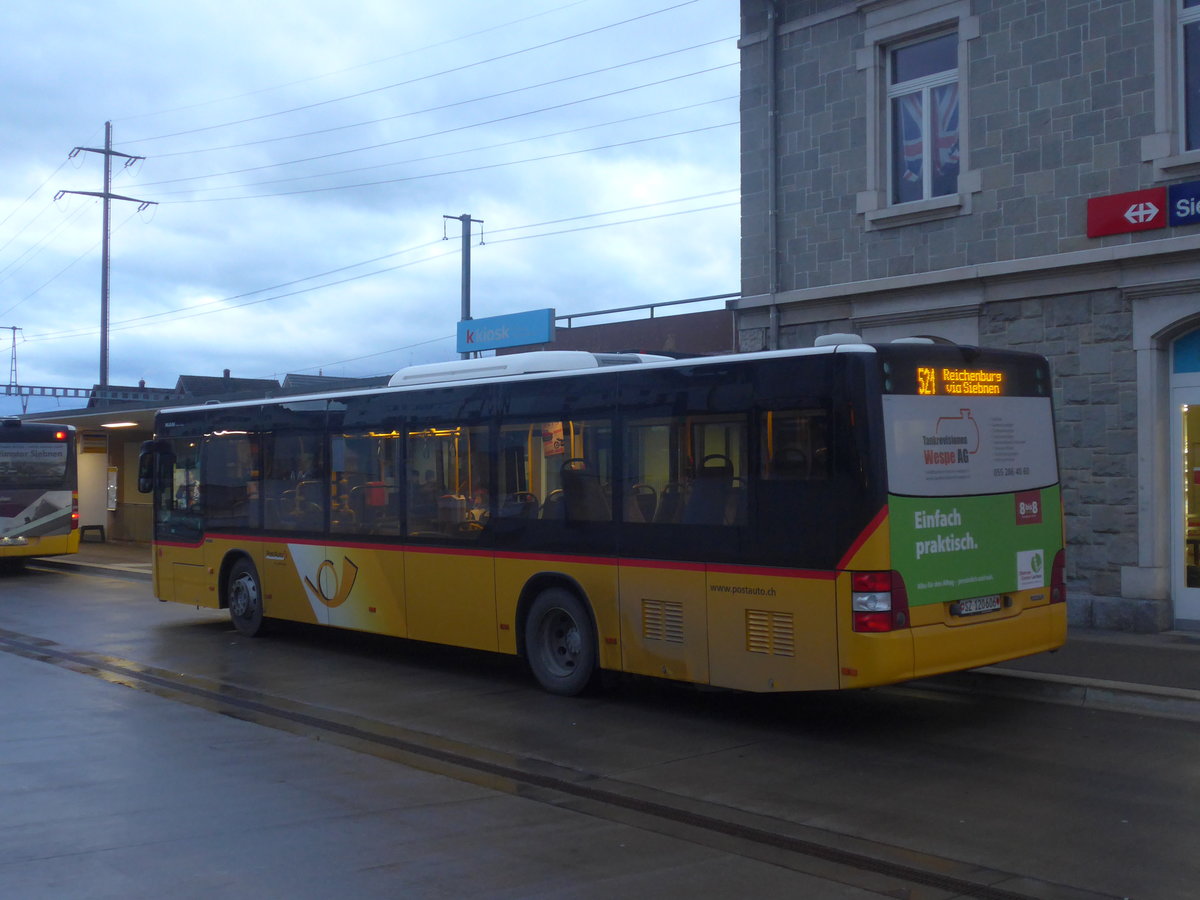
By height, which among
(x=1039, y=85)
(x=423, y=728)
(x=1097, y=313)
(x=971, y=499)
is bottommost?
(x=423, y=728)

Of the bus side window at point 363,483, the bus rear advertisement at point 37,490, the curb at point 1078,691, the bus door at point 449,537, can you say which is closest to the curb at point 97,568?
the bus rear advertisement at point 37,490

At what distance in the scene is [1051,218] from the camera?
541 inches

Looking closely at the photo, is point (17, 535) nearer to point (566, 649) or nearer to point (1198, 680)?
point (566, 649)

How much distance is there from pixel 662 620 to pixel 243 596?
6959 mm

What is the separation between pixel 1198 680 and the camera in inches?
396

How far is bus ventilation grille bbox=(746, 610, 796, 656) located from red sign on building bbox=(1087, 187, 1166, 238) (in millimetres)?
7118

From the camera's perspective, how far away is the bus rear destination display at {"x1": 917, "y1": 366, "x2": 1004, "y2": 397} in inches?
342

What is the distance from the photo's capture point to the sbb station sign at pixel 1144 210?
12.6 meters

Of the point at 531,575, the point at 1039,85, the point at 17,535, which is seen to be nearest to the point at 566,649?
the point at 531,575

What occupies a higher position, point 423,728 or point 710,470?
point 710,470

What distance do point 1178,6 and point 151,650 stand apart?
13102 mm

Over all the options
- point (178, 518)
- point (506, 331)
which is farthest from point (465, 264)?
point (178, 518)

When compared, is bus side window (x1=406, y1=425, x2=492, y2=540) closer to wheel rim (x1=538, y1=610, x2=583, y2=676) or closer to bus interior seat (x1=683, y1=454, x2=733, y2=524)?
wheel rim (x1=538, y1=610, x2=583, y2=676)

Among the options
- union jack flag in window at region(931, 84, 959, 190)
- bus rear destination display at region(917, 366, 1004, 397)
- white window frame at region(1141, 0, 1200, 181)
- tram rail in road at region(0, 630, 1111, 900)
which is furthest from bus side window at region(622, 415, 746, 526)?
union jack flag in window at region(931, 84, 959, 190)
